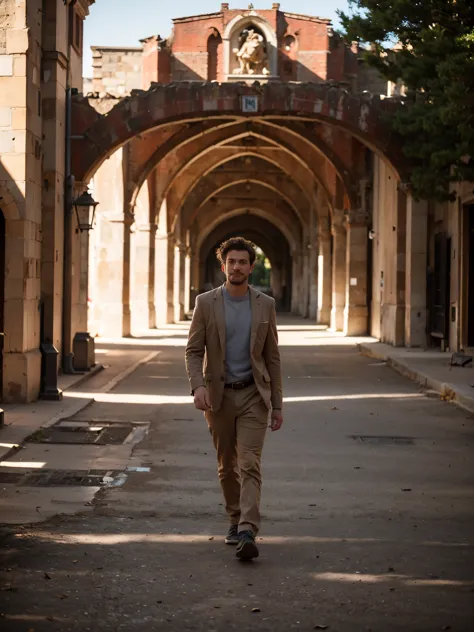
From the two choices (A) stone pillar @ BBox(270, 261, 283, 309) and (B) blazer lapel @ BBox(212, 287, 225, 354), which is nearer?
(B) blazer lapel @ BBox(212, 287, 225, 354)

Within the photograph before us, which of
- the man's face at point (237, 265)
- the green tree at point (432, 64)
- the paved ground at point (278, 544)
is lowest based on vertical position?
the paved ground at point (278, 544)

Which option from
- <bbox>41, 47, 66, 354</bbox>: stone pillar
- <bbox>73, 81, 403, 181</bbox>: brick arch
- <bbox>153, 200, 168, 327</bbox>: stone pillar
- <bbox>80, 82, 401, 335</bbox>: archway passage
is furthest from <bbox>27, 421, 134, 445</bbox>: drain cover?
<bbox>153, 200, 168, 327</bbox>: stone pillar

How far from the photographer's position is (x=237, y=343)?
594 cm

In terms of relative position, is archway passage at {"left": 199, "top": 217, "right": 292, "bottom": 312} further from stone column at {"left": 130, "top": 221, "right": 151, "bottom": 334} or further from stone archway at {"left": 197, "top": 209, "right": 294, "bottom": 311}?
stone column at {"left": 130, "top": 221, "right": 151, "bottom": 334}

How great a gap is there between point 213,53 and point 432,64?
60.8ft

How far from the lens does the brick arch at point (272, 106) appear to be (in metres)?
21.3

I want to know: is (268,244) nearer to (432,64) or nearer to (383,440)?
(432,64)

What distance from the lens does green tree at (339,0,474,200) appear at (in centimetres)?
1430

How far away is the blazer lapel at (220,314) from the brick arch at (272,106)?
15.3 meters

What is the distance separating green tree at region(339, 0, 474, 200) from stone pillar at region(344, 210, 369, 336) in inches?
370

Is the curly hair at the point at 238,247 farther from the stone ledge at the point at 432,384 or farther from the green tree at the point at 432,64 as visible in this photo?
the green tree at the point at 432,64

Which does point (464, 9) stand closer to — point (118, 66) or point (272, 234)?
point (118, 66)

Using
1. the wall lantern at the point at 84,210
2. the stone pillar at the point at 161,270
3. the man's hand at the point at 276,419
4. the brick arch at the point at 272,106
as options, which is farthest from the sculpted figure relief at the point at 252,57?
the man's hand at the point at 276,419

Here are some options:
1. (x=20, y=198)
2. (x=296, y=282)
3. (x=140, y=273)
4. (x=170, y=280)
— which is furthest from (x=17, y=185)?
(x=296, y=282)
